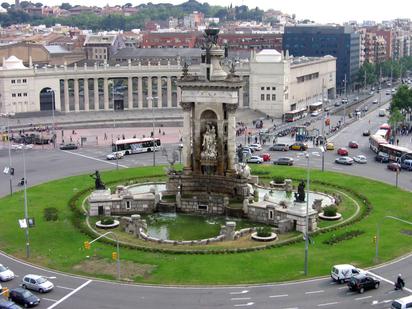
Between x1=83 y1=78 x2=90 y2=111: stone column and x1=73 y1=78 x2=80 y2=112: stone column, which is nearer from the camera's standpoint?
x1=73 y1=78 x2=80 y2=112: stone column

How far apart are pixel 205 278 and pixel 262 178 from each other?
46.6 meters

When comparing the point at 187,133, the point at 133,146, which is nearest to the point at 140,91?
the point at 133,146

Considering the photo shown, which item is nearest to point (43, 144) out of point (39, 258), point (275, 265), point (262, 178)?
point (262, 178)

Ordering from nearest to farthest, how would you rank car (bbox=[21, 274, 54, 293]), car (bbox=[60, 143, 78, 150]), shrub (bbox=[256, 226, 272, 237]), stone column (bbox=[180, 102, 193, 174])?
car (bbox=[21, 274, 54, 293]) → shrub (bbox=[256, 226, 272, 237]) → stone column (bbox=[180, 102, 193, 174]) → car (bbox=[60, 143, 78, 150])

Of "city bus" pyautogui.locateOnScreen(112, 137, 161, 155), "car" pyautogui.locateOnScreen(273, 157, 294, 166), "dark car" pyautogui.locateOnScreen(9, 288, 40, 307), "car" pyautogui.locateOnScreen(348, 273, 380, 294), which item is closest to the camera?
"dark car" pyautogui.locateOnScreen(9, 288, 40, 307)

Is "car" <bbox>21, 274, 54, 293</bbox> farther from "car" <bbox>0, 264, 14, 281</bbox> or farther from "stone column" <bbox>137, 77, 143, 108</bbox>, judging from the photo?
"stone column" <bbox>137, 77, 143, 108</bbox>

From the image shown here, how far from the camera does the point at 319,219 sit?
268ft

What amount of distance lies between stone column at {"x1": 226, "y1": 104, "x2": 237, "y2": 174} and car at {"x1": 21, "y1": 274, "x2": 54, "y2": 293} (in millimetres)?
35855

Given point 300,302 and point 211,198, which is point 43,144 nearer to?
point 211,198

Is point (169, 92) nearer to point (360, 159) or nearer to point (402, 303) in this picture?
point (360, 159)

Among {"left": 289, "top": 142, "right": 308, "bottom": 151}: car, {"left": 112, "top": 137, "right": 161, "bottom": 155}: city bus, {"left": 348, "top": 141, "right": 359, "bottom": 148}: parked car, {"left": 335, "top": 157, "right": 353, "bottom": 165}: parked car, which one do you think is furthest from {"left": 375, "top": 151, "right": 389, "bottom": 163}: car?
{"left": 112, "top": 137, "right": 161, "bottom": 155}: city bus

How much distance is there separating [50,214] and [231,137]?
25.8m

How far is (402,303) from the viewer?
174ft

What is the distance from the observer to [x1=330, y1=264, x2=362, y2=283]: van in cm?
5997
